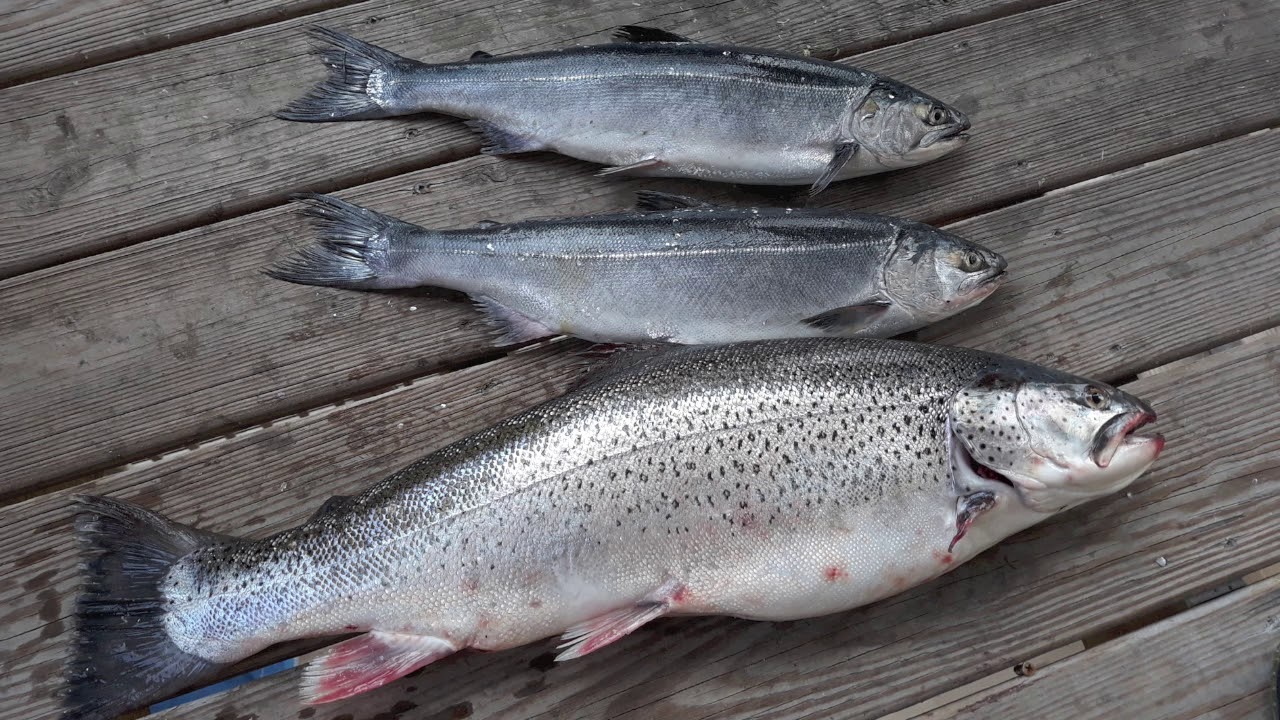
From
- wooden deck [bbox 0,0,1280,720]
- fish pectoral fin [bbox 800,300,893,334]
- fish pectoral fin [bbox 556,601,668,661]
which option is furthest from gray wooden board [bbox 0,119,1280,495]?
fish pectoral fin [bbox 556,601,668,661]

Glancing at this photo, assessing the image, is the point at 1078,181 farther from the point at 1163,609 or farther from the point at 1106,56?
the point at 1163,609

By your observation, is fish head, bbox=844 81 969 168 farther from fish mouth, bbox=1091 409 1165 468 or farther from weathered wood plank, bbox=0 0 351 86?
weathered wood plank, bbox=0 0 351 86

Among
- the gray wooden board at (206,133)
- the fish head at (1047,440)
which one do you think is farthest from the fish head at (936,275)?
the gray wooden board at (206,133)

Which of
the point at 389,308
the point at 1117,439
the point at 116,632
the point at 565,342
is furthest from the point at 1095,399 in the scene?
the point at 116,632

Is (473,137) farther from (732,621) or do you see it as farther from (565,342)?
(732,621)

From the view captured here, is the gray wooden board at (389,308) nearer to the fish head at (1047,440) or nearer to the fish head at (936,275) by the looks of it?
the fish head at (936,275)

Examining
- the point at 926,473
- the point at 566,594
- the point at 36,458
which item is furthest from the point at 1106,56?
the point at 36,458

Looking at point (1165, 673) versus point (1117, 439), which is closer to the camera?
point (1117, 439)
